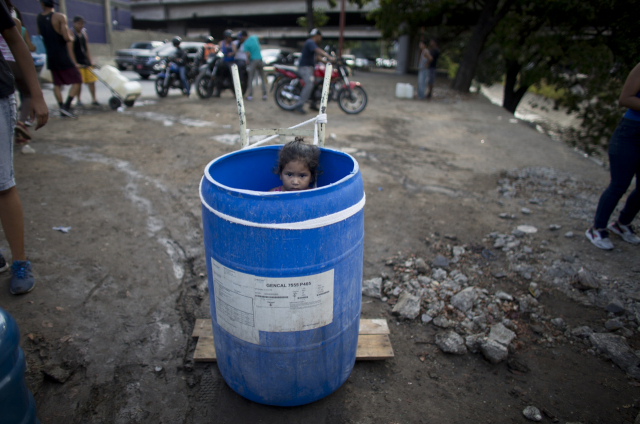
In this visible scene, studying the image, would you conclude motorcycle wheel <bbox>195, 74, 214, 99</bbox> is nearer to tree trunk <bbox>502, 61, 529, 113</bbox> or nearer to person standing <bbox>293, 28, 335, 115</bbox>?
person standing <bbox>293, 28, 335, 115</bbox>

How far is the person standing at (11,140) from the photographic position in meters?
2.00

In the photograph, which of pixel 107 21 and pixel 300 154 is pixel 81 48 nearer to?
pixel 300 154

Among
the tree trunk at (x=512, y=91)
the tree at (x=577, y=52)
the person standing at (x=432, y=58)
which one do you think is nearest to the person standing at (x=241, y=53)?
the person standing at (x=432, y=58)

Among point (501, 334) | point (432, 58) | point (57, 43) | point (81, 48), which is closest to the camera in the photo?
point (501, 334)

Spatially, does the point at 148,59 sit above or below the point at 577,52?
above

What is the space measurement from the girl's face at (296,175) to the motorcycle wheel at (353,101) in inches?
263

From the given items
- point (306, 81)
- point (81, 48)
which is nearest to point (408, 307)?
point (306, 81)

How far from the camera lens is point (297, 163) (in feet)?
6.13

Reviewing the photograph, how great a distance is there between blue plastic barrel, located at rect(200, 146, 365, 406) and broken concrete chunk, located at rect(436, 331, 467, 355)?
0.69 metres

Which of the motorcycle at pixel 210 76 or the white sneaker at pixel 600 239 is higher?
the motorcycle at pixel 210 76

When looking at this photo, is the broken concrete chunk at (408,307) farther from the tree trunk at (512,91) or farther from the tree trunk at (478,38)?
the tree trunk at (512,91)

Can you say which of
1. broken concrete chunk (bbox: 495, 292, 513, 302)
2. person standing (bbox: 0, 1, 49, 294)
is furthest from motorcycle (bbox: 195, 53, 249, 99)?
broken concrete chunk (bbox: 495, 292, 513, 302)

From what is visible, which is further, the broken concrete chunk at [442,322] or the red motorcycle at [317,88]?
the red motorcycle at [317,88]

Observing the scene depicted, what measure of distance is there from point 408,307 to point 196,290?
4.65 ft
